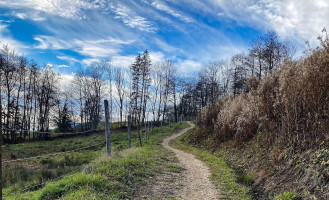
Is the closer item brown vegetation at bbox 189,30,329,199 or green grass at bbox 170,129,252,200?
brown vegetation at bbox 189,30,329,199

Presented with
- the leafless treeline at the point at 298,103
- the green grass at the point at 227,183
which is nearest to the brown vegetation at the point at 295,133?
the leafless treeline at the point at 298,103

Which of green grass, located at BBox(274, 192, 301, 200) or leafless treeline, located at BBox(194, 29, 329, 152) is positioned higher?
leafless treeline, located at BBox(194, 29, 329, 152)

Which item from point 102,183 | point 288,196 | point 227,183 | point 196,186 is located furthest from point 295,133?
point 102,183

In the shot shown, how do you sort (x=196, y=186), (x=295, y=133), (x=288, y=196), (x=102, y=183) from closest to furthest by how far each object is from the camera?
1. (x=288, y=196)
2. (x=102, y=183)
3. (x=196, y=186)
4. (x=295, y=133)

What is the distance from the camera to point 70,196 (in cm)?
463

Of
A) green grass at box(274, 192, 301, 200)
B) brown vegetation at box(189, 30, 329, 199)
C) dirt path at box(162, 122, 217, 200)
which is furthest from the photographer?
dirt path at box(162, 122, 217, 200)

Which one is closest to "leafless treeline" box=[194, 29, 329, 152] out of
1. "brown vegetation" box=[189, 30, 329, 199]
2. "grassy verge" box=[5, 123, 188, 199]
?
"brown vegetation" box=[189, 30, 329, 199]

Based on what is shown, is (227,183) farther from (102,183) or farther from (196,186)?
(102,183)

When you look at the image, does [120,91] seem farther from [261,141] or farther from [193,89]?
[261,141]

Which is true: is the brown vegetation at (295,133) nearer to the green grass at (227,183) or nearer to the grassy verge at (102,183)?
the green grass at (227,183)

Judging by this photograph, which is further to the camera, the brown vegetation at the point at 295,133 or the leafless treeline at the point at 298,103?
the leafless treeline at the point at 298,103

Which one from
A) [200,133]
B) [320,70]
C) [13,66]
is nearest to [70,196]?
[320,70]

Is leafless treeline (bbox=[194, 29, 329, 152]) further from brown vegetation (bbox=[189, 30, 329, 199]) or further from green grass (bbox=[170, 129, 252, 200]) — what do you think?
green grass (bbox=[170, 129, 252, 200])

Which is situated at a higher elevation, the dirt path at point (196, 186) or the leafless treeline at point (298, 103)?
the leafless treeline at point (298, 103)
